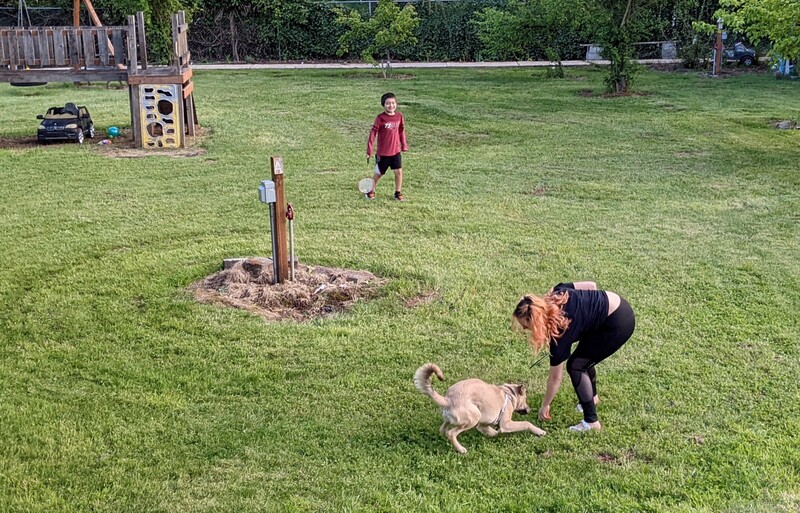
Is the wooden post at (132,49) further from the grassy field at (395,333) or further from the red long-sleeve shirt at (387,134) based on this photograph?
the red long-sleeve shirt at (387,134)

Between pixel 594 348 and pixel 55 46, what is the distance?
38.9ft

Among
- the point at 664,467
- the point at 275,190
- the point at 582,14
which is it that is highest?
the point at 582,14

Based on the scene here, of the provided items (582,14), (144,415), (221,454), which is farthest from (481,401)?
(582,14)

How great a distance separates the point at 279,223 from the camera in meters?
7.23

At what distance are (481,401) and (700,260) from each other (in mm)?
4157

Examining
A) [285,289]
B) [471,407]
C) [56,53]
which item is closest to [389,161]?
[285,289]

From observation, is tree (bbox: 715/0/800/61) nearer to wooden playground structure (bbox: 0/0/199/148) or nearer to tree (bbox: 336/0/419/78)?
wooden playground structure (bbox: 0/0/199/148)

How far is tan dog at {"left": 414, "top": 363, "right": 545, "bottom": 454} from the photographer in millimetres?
4766

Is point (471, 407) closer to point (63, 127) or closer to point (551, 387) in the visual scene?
point (551, 387)

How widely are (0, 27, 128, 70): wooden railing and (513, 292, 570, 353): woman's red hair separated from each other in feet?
36.4

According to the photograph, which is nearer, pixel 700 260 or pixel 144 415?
pixel 144 415

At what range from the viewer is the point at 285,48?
28.8 meters

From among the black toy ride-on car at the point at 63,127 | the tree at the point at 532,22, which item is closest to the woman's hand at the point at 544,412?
the black toy ride-on car at the point at 63,127

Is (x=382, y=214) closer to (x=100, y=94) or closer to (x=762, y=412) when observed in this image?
(x=762, y=412)
